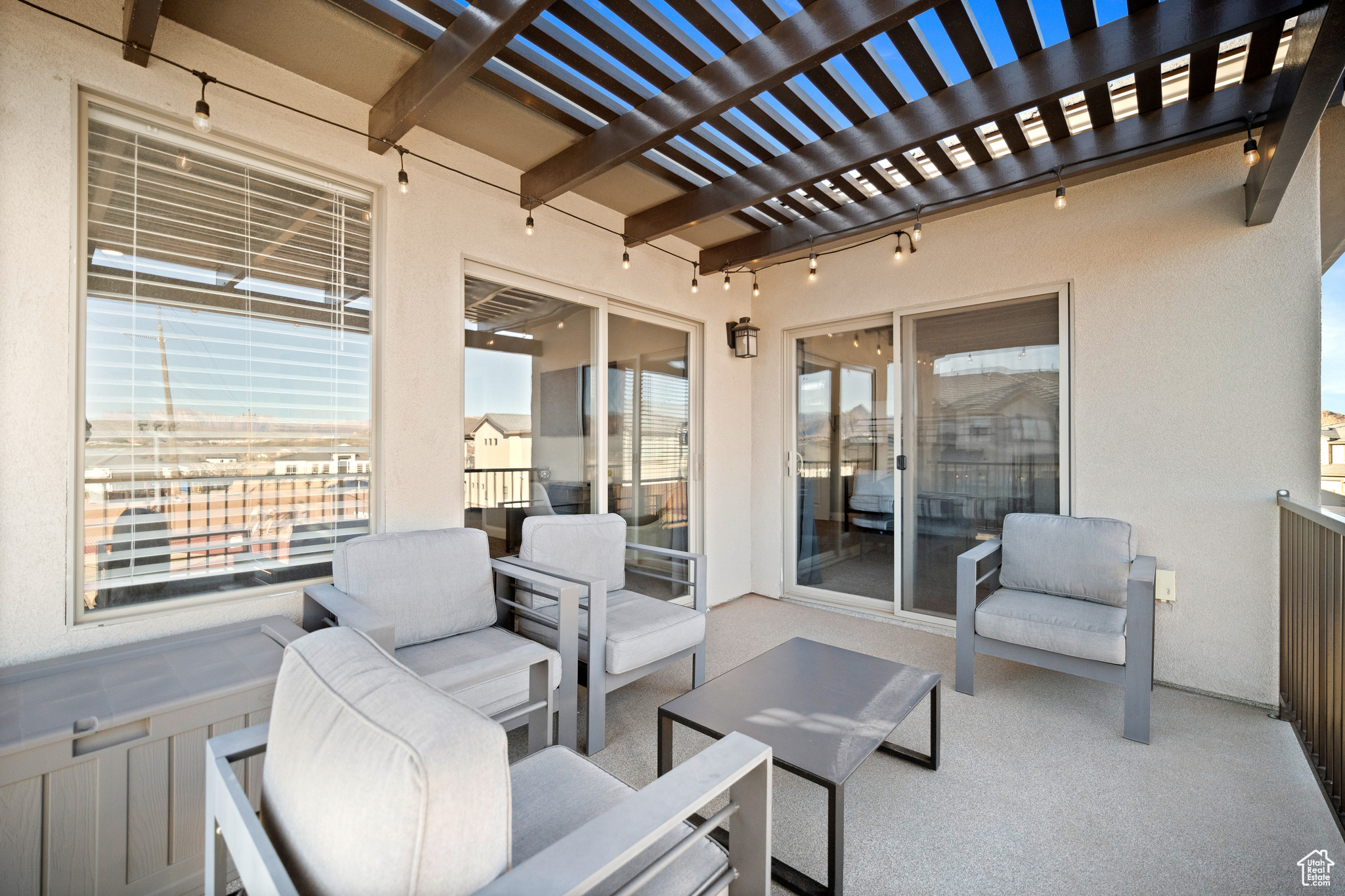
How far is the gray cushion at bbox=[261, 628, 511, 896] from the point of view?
73cm

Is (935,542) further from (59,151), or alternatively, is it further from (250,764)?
(59,151)

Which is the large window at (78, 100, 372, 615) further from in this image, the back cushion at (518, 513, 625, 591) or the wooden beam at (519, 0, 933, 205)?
the wooden beam at (519, 0, 933, 205)

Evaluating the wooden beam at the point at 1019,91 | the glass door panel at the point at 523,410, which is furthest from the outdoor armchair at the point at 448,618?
the wooden beam at the point at 1019,91

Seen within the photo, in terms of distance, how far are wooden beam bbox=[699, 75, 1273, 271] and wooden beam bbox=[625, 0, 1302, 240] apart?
0.17 meters

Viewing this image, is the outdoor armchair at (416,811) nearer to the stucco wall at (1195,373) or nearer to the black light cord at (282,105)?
the black light cord at (282,105)

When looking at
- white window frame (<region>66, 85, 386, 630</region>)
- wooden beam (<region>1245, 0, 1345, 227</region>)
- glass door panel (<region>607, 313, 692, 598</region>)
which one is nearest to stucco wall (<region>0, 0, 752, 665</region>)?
white window frame (<region>66, 85, 386, 630</region>)

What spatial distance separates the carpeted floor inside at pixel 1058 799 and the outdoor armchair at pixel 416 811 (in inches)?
35.9

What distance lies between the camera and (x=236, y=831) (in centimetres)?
97

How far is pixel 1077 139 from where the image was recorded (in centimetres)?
287

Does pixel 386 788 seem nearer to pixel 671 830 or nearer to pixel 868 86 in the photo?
pixel 671 830

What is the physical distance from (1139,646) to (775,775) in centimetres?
170

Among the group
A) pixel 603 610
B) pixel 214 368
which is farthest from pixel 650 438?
pixel 214 368

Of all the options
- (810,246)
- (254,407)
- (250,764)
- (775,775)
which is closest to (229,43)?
(254,407)

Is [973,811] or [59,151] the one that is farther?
[973,811]
